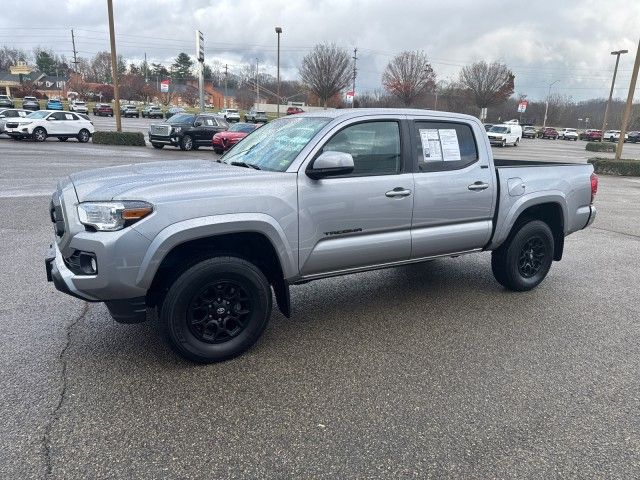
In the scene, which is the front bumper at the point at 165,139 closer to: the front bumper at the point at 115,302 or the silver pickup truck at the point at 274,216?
the silver pickup truck at the point at 274,216

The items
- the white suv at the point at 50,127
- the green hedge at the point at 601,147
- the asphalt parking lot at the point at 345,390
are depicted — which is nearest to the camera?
the asphalt parking lot at the point at 345,390

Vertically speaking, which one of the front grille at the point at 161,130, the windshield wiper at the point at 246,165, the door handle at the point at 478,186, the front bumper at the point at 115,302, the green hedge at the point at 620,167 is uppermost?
the windshield wiper at the point at 246,165

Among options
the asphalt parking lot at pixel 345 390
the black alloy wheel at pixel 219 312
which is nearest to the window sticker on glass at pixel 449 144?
the asphalt parking lot at pixel 345 390

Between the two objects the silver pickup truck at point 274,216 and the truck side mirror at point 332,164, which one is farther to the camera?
the truck side mirror at point 332,164

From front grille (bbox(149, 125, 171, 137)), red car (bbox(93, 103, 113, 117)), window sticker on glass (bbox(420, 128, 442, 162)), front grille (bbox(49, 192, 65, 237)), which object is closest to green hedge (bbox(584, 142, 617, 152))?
front grille (bbox(149, 125, 171, 137))

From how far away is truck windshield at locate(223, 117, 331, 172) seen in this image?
12.5ft

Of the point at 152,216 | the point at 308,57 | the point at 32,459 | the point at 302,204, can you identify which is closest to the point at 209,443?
→ the point at 32,459

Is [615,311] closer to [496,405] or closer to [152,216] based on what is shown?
[496,405]

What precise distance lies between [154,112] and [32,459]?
60.7 meters

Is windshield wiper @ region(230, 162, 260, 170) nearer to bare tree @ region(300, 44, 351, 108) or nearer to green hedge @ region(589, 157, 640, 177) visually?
green hedge @ region(589, 157, 640, 177)

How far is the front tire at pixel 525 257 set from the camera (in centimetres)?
499

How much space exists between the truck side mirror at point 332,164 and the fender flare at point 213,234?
0.51 metres

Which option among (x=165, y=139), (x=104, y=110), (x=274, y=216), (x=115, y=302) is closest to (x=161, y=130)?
(x=165, y=139)

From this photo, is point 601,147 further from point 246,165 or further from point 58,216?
point 58,216
